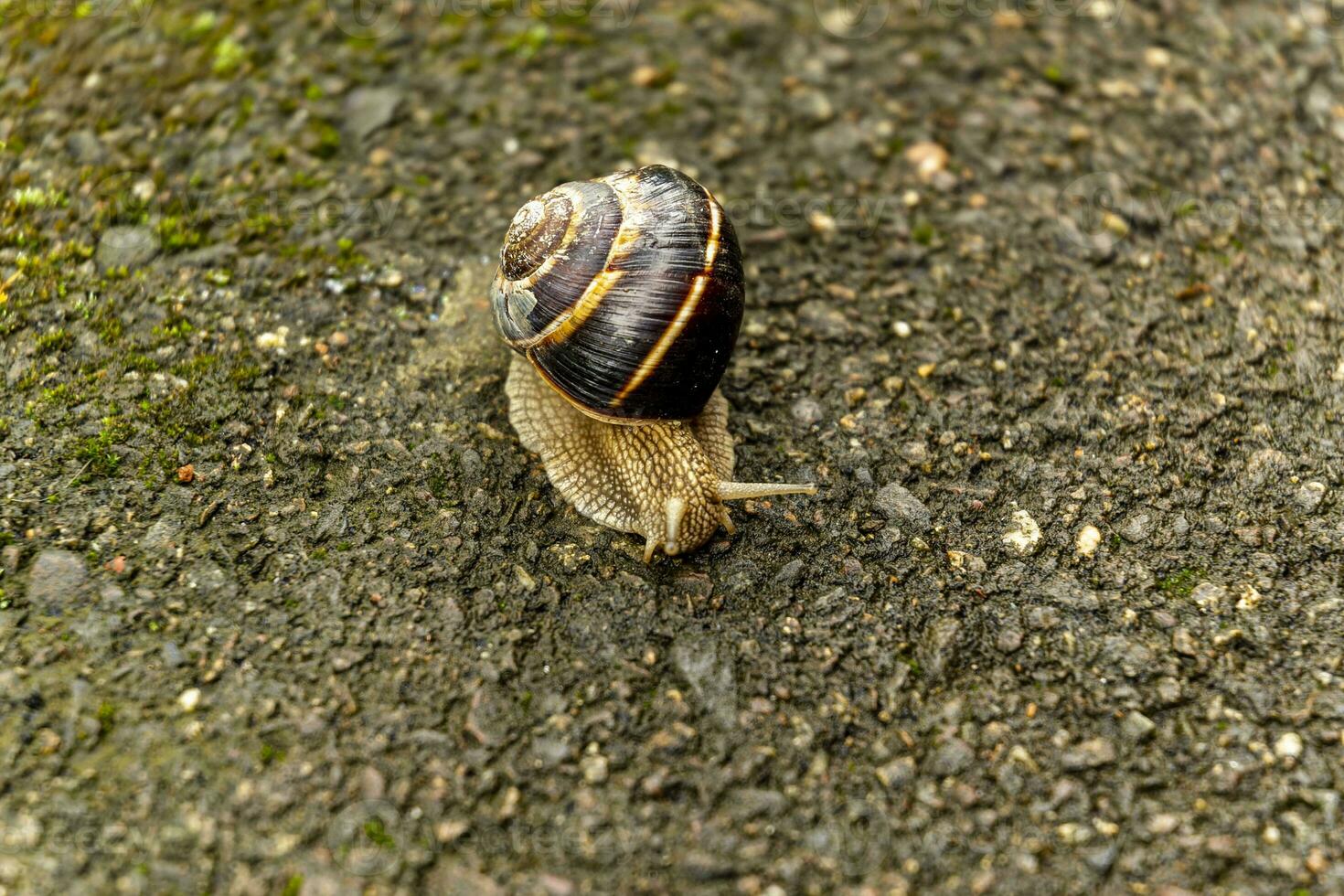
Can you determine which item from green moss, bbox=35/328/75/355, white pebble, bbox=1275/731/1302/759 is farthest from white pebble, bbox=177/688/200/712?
white pebble, bbox=1275/731/1302/759

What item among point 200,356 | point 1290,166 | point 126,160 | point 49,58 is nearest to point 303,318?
point 200,356

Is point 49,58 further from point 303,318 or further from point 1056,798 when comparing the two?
point 1056,798

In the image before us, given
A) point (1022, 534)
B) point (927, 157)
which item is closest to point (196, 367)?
point (1022, 534)

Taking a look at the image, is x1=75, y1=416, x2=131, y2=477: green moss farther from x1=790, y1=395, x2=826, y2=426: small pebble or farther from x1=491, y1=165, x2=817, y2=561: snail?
x1=790, y1=395, x2=826, y2=426: small pebble

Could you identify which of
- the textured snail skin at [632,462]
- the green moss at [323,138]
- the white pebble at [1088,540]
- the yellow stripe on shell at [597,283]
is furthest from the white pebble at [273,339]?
the white pebble at [1088,540]

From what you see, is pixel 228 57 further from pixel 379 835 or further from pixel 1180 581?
pixel 1180 581

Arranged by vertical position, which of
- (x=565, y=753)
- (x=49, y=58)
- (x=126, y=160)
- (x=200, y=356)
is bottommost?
(x=565, y=753)
